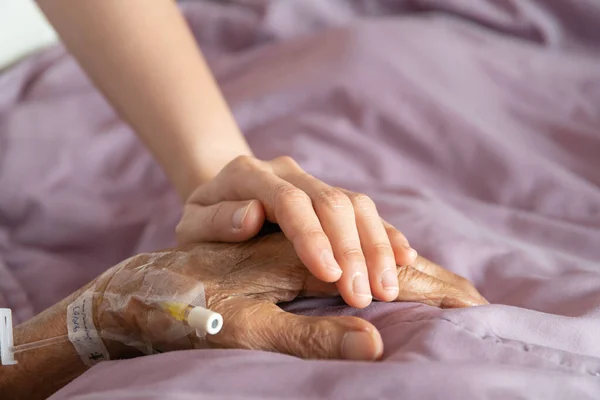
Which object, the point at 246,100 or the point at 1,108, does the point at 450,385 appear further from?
the point at 1,108

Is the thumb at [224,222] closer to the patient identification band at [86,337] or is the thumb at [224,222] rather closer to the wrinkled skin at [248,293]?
the wrinkled skin at [248,293]

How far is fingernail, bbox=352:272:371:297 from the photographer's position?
660 millimetres

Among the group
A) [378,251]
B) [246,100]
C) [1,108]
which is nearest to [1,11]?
[1,108]

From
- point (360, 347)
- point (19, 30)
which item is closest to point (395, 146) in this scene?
point (360, 347)

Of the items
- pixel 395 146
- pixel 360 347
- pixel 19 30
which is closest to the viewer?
pixel 360 347

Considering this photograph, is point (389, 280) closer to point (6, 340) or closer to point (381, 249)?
point (381, 249)

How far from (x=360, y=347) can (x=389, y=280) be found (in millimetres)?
120

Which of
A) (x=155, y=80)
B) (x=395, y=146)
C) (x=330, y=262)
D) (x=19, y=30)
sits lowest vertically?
(x=395, y=146)

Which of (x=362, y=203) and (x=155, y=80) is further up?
(x=155, y=80)

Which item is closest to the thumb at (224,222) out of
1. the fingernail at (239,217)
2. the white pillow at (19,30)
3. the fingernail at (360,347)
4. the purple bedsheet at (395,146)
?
the fingernail at (239,217)

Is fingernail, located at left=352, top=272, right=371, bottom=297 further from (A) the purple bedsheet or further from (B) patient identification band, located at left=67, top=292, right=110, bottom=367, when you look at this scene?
(B) patient identification band, located at left=67, top=292, right=110, bottom=367

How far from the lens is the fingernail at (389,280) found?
0.68 metres

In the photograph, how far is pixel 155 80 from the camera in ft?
3.27

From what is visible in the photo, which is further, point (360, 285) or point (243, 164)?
point (243, 164)
